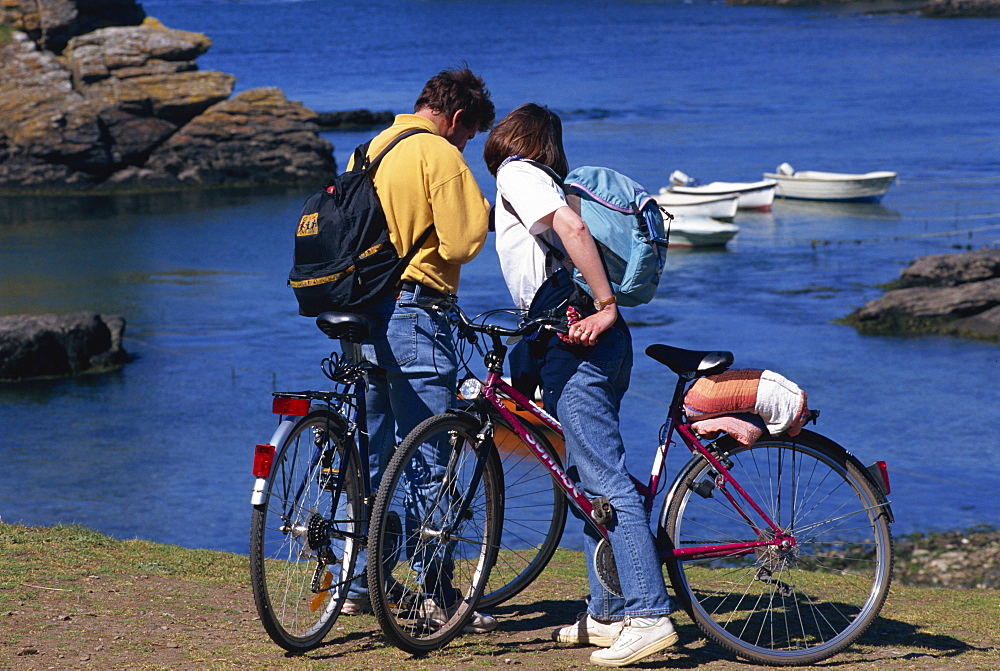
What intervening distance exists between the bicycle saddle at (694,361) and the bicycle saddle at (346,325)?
98cm

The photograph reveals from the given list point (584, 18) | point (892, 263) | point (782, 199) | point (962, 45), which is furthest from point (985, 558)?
point (584, 18)

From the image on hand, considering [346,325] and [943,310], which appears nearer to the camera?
[346,325]

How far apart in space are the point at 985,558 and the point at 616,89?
2344 inches

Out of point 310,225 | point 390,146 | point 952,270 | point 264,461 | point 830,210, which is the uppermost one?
point 390,146

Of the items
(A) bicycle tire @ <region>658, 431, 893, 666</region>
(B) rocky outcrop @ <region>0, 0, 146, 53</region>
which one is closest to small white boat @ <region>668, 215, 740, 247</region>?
(A) bicycle tire @ <region>658, 431, 893, 666</region>

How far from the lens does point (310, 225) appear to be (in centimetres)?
414

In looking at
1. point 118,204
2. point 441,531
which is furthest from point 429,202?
point 118,204

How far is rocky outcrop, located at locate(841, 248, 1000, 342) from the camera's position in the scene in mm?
15844

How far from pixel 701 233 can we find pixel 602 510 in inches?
829

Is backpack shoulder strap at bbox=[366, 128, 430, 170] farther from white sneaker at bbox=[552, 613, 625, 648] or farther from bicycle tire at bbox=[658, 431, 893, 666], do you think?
white sneaker at bbox=[552, 613, 625, 648]

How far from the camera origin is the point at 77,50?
3475 cm

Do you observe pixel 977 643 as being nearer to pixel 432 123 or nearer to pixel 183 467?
pixel 432 123

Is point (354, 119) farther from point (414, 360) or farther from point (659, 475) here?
point (659, 475)

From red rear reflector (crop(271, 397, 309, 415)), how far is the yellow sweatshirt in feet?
2.02
